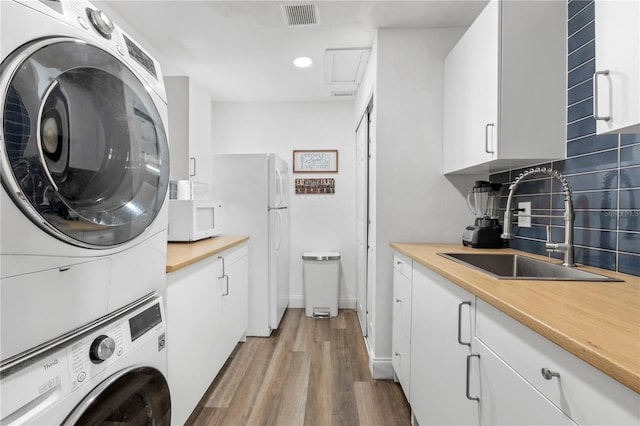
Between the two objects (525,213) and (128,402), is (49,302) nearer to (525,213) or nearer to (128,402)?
(128,402)

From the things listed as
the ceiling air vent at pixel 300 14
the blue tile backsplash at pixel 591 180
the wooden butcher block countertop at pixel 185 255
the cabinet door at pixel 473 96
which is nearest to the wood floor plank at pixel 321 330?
the wooden butcher block countertop at pixel 185 255

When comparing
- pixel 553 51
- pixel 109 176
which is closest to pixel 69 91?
pixel 109 176

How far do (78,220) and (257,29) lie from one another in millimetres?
1961

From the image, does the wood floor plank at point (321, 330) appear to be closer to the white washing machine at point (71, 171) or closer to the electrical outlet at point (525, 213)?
the electrical outlet at point (525, 213)

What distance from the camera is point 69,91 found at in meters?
0.78

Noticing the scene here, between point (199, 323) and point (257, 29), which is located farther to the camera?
point (257, 29)

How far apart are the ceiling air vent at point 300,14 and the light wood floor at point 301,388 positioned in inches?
95.1

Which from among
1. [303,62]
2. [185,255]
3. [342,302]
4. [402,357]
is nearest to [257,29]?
[303,62]

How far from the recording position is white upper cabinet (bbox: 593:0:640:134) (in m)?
0.91

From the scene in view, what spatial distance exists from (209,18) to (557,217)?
237cm

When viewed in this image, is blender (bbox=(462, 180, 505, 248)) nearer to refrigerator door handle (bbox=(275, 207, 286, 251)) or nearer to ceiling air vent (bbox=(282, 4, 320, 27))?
ceiling air vent (bbox=(282, 4, 320, 27))

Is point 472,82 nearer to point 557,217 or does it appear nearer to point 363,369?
point 557,217

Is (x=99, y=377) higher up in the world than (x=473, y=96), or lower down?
lower down

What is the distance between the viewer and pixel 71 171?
0.79 metres
